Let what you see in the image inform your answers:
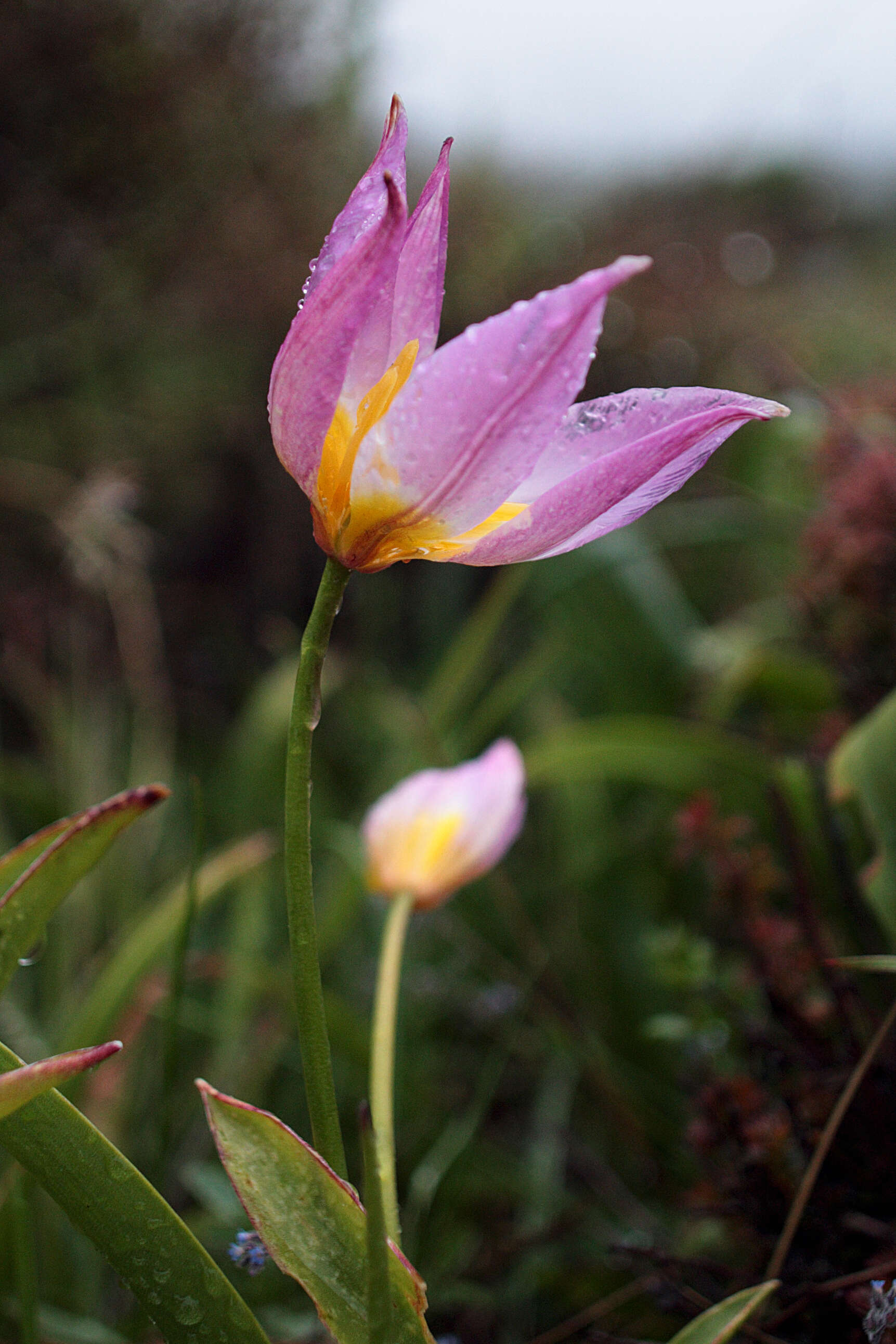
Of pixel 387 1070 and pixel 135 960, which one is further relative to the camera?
pixel 135 960

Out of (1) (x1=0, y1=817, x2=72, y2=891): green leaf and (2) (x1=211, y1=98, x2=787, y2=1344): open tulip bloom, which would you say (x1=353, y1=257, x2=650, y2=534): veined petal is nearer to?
(2) (x1=211, y1=98, x2=787, y2=1344): open tulip bloom

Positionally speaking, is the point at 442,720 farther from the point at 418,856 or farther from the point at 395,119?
the point at 395,119

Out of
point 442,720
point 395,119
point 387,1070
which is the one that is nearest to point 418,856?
point 387,1070

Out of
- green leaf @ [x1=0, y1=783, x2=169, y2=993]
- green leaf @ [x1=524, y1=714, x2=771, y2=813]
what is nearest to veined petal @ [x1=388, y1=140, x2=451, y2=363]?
green leaf @ [x1=0, y1=783, x2=169, y2=993]

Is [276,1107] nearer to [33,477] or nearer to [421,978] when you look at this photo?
[421,978]

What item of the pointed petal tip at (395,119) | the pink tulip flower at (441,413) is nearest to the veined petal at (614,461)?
the pink tulip flower at (441,413)

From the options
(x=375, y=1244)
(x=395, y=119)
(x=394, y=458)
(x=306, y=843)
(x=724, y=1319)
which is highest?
(x=395, y=119)

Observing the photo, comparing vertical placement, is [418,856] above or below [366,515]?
below
